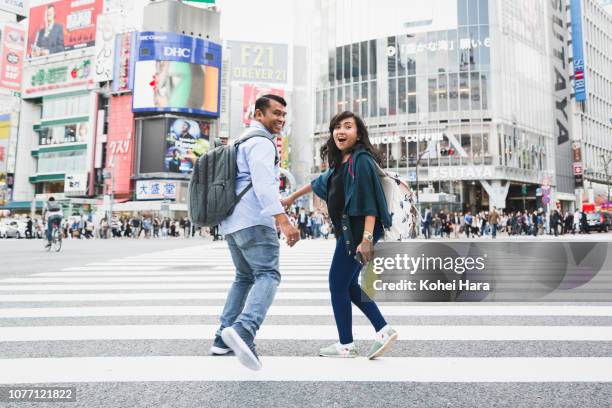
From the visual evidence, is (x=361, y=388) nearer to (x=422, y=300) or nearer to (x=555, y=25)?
(x=422, y=300)

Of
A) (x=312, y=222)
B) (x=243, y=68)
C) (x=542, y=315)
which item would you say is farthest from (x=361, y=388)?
(x=243, y=68)

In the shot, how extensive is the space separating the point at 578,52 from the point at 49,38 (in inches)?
2738

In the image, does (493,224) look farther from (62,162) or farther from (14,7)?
(62,162)

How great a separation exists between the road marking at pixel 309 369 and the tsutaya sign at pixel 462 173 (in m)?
38.8

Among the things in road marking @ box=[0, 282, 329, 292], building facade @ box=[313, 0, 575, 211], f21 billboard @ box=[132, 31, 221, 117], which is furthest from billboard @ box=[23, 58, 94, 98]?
road marking @ box=[0, 282, 329, 292]

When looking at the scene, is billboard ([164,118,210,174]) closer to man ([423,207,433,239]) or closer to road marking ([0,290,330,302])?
man ([423,207,433,239])

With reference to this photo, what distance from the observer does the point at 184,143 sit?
2046 inches

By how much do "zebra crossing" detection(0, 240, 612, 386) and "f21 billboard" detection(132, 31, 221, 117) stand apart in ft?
160

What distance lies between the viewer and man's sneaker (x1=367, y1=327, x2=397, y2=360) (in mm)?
2853

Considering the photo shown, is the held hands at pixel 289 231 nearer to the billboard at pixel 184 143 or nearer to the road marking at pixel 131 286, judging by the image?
the road marking at pixel 131 286

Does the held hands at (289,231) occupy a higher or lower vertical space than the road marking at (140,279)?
higher

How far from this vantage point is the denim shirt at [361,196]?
2814 millimetres

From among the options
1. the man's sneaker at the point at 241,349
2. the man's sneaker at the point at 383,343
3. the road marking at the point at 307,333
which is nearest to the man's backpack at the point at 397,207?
the man's sneaker at the point at 383,343

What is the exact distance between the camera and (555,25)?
51438mm
